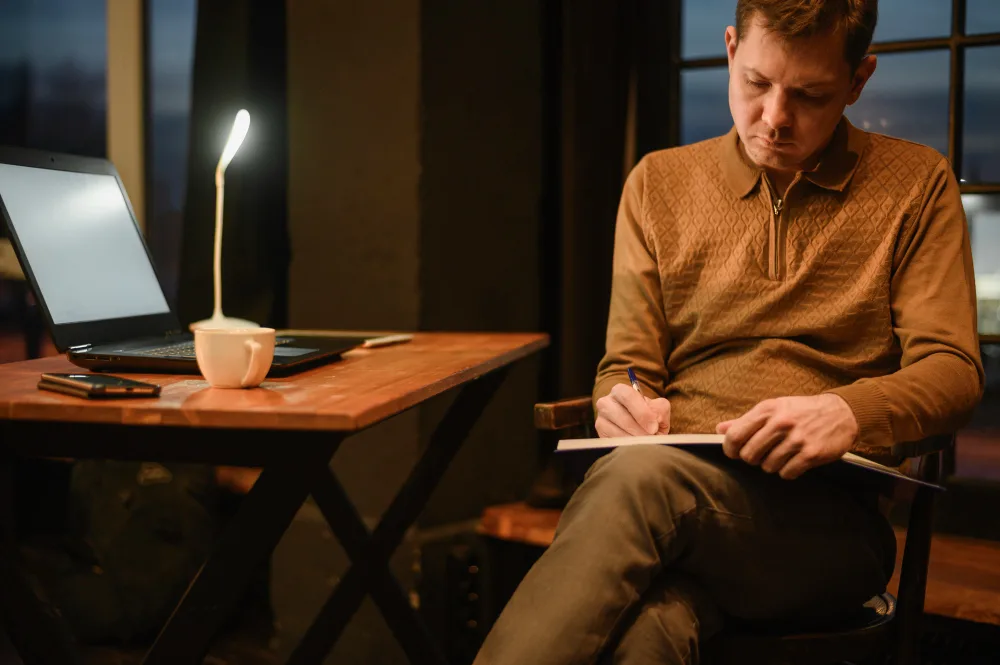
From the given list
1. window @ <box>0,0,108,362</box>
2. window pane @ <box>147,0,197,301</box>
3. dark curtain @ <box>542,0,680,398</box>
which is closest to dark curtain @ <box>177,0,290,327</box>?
window pane @ <box>147,0,197,301</box>

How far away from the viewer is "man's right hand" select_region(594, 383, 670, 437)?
1.47m

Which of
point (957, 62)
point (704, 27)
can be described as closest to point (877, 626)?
point (957, 62)

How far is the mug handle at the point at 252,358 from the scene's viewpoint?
1.20 meters

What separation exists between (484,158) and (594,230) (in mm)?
338

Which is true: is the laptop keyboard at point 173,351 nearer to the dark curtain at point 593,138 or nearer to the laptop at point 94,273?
the laptop at point 94,273

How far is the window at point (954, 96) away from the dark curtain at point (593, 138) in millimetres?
497

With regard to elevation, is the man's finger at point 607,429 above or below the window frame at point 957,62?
below

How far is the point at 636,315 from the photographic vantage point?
5.73ft

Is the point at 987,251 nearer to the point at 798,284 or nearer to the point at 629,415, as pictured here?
the point at 798,284

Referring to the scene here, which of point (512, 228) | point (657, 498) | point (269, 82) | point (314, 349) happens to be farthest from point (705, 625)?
point (269, 82)

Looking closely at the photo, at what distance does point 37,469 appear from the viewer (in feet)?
9.27

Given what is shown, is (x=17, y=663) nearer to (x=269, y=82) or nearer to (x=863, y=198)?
(x=269, y=82)

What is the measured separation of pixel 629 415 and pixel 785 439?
27cm

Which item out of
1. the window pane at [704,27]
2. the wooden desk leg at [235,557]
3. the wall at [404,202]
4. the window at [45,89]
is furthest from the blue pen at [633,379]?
the window at [45,89]
